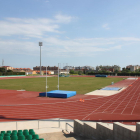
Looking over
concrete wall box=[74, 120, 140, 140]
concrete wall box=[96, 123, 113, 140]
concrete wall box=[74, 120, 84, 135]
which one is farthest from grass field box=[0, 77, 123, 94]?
concrete wall box=[96, 123, 113, 140]

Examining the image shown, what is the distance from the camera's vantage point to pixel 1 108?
1809 cm

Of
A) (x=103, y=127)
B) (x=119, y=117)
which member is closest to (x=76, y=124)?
(x=103, y=127)

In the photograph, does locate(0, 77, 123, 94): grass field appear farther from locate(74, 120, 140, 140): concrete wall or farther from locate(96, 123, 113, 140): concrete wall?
locate(96, 123, 113, 140): concrete wall

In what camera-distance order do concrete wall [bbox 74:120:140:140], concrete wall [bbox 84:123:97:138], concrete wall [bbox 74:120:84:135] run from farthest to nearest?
concrete wall [bbox 74:120:84:135] → concrete wall [bbox 84:123:97:138] → concrete wall [bbox 74:120:140:140]

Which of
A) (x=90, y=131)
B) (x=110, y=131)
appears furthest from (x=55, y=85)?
(x=110, y=131)

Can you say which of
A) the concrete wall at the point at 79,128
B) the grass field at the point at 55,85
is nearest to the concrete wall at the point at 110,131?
the concrete wall at the point at 79,128

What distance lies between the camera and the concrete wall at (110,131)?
646 centimetres

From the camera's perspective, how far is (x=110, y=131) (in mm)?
7426

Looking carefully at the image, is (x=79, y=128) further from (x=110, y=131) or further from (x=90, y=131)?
(x=110, y=131)

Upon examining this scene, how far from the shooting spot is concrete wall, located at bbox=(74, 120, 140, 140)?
21.2ft

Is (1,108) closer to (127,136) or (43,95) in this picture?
(43,95)

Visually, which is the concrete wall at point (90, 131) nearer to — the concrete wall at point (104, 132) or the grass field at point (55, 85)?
the concrete wall at point (104, 132)

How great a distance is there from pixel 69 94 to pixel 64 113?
28.9 feet

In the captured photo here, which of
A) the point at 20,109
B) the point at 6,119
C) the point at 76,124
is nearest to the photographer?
the point at 76,124
